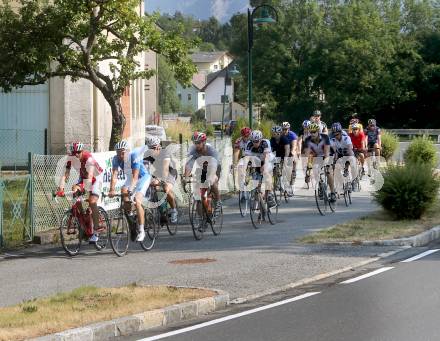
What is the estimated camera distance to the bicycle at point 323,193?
20.1 metres

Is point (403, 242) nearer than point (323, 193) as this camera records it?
Yes

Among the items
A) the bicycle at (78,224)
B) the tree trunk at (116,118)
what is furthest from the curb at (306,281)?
the tree trunk at (116,118)

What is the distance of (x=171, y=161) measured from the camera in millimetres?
17172

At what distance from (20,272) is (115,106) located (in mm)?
9442

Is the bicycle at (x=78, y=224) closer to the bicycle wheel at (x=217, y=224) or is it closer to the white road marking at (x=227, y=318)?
the bicycle wheel at (x=217, y=224)

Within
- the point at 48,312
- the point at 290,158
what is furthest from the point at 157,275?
Result: the point at 290,158

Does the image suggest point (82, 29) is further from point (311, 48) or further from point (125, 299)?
point (311, 48)

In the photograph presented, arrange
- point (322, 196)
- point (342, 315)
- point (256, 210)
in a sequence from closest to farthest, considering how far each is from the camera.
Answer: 1. point (342, 315)
2. point (256, 210)
3. point (322, 196)

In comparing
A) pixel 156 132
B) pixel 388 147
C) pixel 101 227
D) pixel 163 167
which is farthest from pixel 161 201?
pixel 156 132

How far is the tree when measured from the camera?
20.7 meters

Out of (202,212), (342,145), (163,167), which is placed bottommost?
(202,212)

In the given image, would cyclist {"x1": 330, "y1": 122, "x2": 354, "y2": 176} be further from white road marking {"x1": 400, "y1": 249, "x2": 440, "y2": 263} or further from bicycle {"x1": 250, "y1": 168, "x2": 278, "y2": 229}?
white road marking {"x1": 400, "y1": 249, "x2": 440, "y2": 263}

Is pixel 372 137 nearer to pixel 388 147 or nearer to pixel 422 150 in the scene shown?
pixel 422 150

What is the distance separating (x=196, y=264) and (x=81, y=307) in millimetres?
3992
